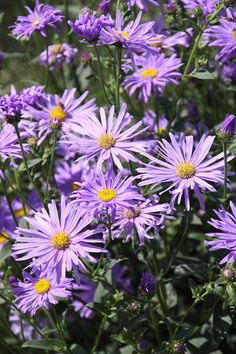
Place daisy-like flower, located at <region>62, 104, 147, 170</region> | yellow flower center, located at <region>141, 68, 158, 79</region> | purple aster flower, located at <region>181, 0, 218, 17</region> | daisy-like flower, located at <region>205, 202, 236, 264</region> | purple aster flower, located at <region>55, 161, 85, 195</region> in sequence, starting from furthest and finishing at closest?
purple aster flower, located at <region>55, 161, 85, 195</region> < yellow flower center, located at <region>141, 68, 158, 79</region> < purple aster flower, located at <region>181, 0, 218, 17</region> < daisy-like flower, located at <region>62, 104, 147, 170</region> < daisy-like flower, located at <region>205, 202, 236, 264</region>

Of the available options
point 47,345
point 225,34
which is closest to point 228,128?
point 225,34

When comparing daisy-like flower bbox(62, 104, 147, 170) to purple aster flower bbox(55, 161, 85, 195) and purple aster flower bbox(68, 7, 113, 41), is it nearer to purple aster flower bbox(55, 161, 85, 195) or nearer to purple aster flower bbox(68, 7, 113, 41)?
purple aster flower bbox(68, 7, 113, 41)

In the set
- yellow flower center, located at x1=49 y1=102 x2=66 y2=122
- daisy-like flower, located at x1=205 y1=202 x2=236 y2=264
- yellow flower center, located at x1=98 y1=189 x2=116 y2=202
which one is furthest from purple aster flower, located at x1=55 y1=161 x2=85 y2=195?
daisy-like flower, located at x1=205 y1=202 x2=236 y2=264

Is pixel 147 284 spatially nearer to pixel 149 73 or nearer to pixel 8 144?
pixel 8 144

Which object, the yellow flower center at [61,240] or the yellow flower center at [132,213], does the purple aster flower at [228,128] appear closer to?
the yellow flower center at [132,213]

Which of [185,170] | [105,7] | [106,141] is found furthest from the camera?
[105,7]

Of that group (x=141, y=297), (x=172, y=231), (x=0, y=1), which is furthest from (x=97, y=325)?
(x=0, y=1)
